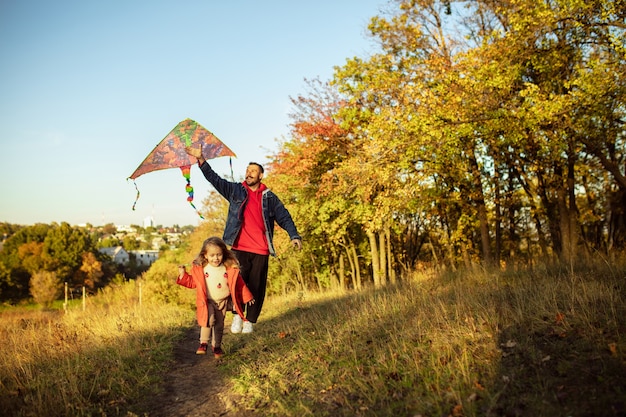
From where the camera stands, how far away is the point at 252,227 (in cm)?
666

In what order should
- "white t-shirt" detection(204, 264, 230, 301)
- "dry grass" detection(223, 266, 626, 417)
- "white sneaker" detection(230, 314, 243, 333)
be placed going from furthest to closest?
"white sneaker" detection(230, 314, 243, 333), "white t-shirt" detection(204, 264, 230, 301), "dry grass" detection(223, 266, 626, 417)

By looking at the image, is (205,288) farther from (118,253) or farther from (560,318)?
(118,253)

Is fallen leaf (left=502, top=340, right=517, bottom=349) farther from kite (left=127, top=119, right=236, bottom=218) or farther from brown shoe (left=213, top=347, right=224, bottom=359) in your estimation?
kite (left=127, top=119, right=236, bottom=218)

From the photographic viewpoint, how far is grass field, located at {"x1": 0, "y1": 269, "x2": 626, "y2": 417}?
3564 mm

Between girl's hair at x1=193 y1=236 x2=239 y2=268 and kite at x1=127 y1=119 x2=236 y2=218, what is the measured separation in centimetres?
122

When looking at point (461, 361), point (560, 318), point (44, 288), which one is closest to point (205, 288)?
point (461, 361)

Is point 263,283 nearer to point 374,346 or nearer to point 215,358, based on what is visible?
point 215,358

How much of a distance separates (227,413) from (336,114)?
14.4m

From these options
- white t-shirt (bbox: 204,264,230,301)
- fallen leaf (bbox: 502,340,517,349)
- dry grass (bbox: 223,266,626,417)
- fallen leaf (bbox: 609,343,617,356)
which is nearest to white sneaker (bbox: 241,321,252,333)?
dry grass (bbox: 223,266,626,417)

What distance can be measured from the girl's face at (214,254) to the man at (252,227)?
0.66 m

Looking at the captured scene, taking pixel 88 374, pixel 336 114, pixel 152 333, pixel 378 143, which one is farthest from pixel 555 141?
pixel 88 374

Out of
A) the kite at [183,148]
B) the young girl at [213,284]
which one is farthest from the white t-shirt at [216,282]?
the kite at [183,148]

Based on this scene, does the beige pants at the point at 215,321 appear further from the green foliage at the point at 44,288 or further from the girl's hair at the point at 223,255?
the green foliage at the point at 44,288

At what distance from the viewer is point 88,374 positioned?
202 inches
